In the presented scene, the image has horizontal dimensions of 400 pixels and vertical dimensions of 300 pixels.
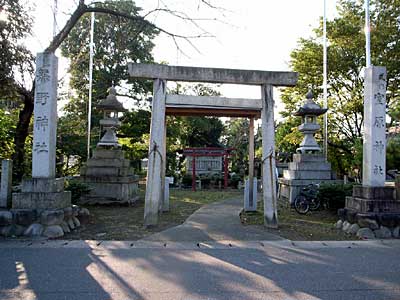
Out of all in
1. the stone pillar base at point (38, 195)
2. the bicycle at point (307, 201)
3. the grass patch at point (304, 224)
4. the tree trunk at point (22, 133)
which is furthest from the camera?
the tree trunk at point (22, 133)

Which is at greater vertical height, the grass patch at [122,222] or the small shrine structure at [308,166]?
the small shrine structure at [308,166]

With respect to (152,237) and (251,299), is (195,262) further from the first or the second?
(152,237)

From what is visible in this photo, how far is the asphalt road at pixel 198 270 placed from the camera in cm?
440

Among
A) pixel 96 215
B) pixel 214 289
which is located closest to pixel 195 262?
pixel 214 289

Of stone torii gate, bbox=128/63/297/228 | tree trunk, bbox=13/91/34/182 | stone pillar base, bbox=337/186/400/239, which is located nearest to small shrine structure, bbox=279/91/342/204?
stone pillar base, bbox=337/186/400/239

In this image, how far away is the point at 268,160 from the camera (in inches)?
357

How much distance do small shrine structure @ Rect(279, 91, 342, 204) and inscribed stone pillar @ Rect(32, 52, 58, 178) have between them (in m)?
9.50

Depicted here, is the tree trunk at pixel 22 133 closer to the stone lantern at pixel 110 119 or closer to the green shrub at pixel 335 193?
the stone lantern at pixel 110 119

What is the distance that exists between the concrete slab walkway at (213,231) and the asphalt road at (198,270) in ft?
1.59

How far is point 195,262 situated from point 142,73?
17.5 feet

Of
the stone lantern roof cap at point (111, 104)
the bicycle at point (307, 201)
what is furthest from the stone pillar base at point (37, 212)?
the bicycle at point (307, 201)

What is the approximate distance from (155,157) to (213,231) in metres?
2.51

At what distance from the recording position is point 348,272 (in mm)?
5324

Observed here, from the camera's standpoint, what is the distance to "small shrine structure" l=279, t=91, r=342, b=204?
45.0 ft
